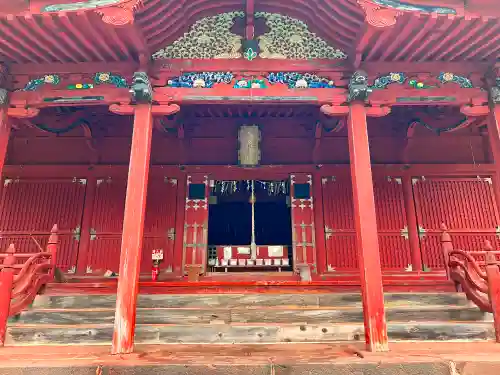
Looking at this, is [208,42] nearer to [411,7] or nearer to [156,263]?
[411,7]

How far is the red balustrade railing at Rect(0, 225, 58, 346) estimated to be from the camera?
5.73m

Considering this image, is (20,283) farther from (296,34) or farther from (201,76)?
(296,34)

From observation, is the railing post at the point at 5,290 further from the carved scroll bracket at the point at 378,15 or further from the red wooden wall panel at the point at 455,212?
the red wooden wall panel at the point at 455,212

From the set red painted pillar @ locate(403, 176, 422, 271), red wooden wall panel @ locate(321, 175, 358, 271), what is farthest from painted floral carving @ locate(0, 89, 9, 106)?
red painted pillar @ locate(403, 176, 422, 271)

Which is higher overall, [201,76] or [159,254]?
[201,76]

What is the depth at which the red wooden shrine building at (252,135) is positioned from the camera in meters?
6.00

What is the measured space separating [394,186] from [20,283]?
792 centimetres

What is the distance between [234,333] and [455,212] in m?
6.36

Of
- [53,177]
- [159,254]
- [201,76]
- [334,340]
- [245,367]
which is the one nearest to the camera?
[245,367]

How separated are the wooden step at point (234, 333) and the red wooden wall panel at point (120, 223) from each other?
325 cm

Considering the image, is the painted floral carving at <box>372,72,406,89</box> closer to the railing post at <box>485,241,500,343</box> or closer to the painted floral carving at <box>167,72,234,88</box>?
the painted floral carving at <box>167,72,234,88</box>

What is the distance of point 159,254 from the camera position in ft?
29.7

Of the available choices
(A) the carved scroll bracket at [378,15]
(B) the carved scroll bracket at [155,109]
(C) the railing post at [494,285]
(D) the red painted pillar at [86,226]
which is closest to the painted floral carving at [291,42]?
(A) the carved scroll bracket at [378,15]

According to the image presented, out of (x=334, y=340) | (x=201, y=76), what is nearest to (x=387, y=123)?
(x=201, y=76)
